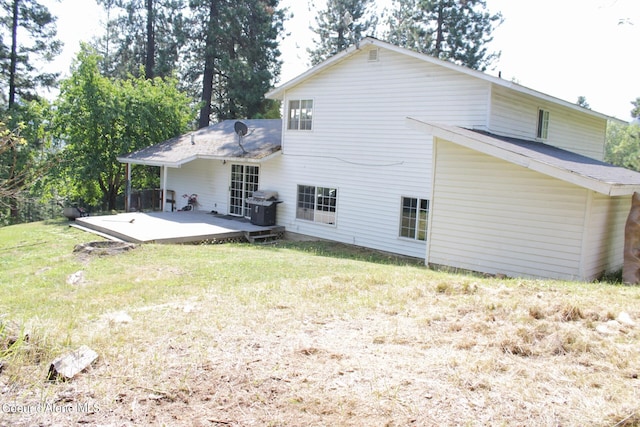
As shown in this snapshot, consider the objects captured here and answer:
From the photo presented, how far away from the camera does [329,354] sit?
4.38 meters

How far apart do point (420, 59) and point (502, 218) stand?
17.7 ft

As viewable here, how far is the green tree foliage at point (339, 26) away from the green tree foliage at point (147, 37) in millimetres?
9064

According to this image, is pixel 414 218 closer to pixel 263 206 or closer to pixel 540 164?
pixel 540 164

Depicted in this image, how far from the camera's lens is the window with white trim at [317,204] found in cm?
1556

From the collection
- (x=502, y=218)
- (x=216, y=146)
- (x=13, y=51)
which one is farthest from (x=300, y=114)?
(x=13, y=51)

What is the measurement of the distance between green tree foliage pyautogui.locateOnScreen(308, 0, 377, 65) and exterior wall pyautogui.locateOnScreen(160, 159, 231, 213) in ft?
48.3

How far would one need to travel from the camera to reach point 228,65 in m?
29.0

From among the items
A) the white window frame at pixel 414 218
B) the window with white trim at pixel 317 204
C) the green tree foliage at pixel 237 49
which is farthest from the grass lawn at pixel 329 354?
the green tree foliage at pixel 237 49

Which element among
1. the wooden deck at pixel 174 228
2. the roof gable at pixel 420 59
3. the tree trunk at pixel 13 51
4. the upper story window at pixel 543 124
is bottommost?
the wooden deck at pixel 174 228

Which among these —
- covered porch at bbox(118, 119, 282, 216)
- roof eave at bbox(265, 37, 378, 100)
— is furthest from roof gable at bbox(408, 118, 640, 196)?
covered porch at bbox(118, 119, 282, 216)

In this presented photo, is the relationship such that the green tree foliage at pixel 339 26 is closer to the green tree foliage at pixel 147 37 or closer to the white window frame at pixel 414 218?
the green tree foliage at pixel 147 37

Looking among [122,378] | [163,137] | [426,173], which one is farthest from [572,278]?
[163,137]

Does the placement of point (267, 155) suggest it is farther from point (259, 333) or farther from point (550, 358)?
point (550, 358)

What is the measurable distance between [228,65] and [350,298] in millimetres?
25347
